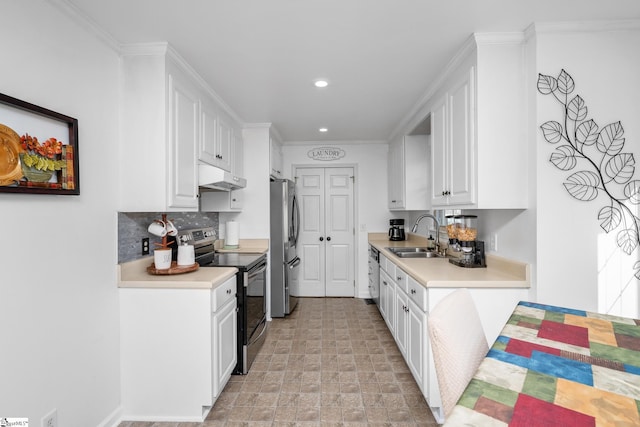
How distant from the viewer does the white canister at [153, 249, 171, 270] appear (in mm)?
2191

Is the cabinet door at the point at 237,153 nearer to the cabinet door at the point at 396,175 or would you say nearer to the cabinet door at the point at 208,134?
the cabinet door at the point at 208,134

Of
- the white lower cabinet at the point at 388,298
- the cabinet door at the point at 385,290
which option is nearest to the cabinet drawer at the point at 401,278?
the white lower cabinet at the point at 388,298

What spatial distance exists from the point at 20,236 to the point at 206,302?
97 cm

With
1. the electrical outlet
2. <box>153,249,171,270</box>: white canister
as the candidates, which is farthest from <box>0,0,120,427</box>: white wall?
<box>153,249,171,270</box>: white canister

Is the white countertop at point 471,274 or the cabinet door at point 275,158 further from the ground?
the cabinet door at point 275,158

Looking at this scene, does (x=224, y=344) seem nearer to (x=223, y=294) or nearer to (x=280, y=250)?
(x=223, y=294)

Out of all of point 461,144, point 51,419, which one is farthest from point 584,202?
point 51,419

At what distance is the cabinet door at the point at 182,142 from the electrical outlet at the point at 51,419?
3.95ft

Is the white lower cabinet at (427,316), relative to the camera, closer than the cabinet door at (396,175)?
Yes

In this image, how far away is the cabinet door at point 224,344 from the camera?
6.74 ft

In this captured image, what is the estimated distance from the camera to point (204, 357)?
6.53ft

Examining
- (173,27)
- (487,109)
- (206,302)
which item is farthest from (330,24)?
(206,302)

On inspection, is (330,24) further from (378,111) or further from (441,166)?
(378,111)

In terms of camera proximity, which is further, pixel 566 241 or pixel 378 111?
pixel 378 111
